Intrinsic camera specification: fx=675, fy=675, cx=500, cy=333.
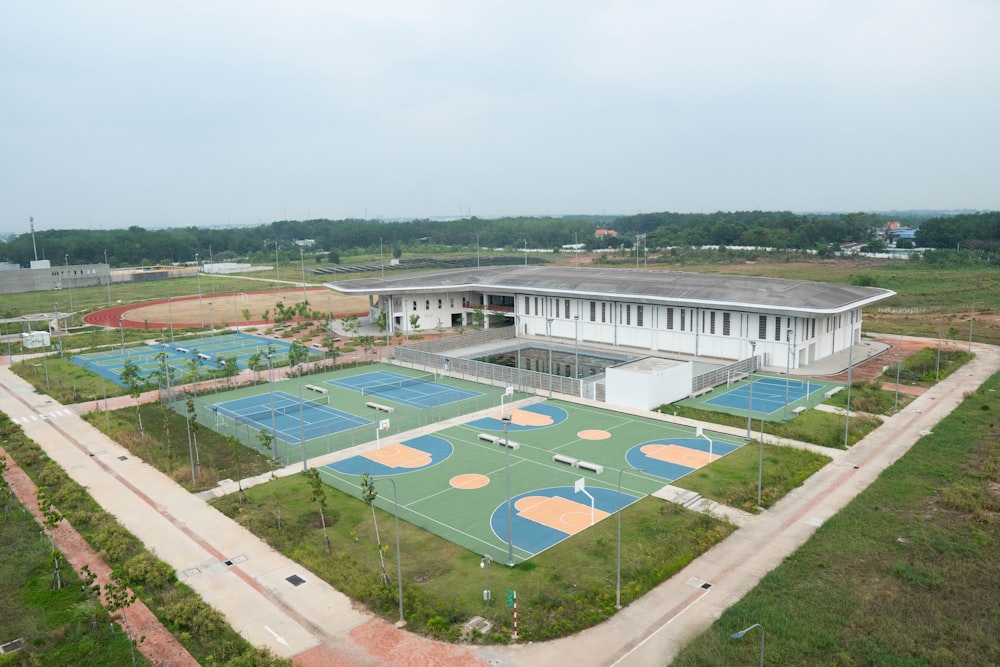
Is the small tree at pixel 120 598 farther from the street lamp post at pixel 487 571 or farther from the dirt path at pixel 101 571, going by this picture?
the street lamp post at pixel 487 571

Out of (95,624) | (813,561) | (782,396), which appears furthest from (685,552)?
(782,396)

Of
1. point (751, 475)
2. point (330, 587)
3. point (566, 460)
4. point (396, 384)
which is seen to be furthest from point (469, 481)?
point (396, 384)

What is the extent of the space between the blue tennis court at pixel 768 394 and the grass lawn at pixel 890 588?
433 inches

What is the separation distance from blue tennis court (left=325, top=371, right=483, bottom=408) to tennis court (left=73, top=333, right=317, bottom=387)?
26.4ft

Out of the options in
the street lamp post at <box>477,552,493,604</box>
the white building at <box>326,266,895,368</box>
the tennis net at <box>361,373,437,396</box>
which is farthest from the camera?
the white building at <box>326,266,895,368</box>

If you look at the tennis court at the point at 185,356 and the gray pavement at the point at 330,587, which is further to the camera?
the tennis court at the point at 185,356

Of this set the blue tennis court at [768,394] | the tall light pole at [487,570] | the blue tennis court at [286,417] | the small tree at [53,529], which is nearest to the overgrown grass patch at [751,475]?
the blue tennis court at [768,394]

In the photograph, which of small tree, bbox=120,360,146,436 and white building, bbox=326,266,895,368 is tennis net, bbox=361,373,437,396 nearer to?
white building, bbox=326,266,895,368

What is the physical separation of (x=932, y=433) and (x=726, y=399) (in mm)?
11211

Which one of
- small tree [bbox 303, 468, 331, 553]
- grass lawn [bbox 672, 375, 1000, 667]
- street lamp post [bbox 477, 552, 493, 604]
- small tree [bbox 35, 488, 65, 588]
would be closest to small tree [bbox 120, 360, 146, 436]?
small tree [bbox 35, 488, 65, 588]

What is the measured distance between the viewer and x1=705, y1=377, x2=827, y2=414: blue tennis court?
40.9 meters

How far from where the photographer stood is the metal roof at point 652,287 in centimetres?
4994

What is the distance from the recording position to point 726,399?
141ft

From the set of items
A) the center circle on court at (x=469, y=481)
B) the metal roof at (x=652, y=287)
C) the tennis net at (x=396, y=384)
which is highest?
the metal roof at (x=652, y=287)
